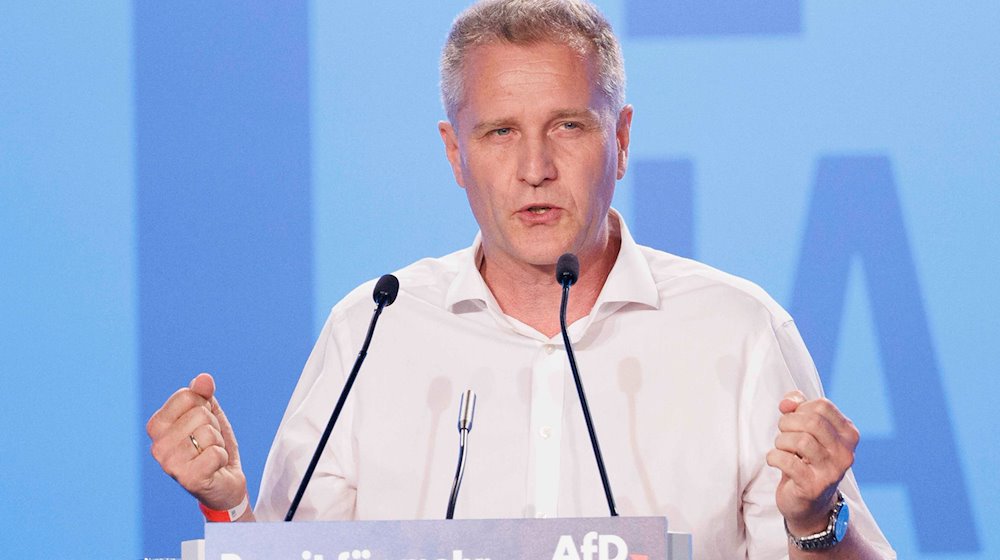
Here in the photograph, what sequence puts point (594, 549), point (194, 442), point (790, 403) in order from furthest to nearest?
point (194, 442), point (790, 403), point (594, 549)

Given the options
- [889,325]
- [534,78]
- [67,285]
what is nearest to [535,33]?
[534,78]

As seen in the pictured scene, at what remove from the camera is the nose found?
2.06 m

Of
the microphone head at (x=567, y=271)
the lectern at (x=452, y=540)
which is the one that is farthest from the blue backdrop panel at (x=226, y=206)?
the lectern at (x=452, y=540)

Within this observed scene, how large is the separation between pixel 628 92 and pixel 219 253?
1006 millimetres

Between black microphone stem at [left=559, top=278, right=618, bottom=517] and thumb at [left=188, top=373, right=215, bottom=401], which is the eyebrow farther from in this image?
thumb at [left=188, top=373, right=215, bottom=401]

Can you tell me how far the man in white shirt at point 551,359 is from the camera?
209 centimetres

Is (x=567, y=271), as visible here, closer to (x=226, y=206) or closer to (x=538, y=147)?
(x=538, y=147)

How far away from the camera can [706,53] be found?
9.33 ft

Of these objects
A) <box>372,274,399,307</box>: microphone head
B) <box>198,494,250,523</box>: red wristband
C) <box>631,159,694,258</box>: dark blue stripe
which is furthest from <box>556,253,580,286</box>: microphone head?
<box>631,159,694,258</box>: dark blue stripe

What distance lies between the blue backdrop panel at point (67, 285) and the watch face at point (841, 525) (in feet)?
5.62

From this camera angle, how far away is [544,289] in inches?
87.6

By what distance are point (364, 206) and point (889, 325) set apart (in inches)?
47.3

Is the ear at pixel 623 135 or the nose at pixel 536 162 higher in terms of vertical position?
the ear at pixel 623 135

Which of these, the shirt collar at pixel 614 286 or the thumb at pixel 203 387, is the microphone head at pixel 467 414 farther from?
the shirt collar at pixel 614 286
